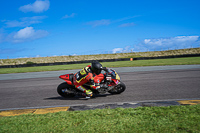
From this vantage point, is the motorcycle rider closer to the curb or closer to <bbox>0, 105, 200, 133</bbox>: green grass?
the curb

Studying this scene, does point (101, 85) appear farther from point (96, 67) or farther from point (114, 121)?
point (114, 121)

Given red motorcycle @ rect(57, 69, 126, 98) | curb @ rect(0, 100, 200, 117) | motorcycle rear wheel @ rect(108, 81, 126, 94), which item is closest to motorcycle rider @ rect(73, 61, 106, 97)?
red motorcycle @ rect(57, 69, 126, 98)

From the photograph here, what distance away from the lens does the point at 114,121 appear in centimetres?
351

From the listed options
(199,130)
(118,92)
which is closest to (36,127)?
(199,130)

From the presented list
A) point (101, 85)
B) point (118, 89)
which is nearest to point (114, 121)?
point (101, 85)

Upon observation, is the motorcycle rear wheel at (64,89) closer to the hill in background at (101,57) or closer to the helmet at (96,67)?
the helmet at (96,67)

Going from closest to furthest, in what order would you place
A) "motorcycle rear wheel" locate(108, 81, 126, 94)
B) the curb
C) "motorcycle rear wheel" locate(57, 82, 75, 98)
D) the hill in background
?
the curb < "motorcycle rear wheel" locate(57, 82, 75, 98) < "motorcycle rear wheel" locate(108, 81, 126, 94) < the hill in background

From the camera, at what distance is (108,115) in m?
3.91

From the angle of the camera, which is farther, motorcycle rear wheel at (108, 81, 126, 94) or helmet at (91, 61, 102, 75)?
motorcycle rear wheel at (108, 81, 126, 94)

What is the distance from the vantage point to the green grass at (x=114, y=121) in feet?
10.3

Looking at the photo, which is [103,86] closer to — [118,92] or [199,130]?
[118,92]

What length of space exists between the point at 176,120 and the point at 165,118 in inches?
8.7

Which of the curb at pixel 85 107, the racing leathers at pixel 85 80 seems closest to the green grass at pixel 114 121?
the curb at pixel 85 107

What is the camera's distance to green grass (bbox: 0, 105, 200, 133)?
314 centimetres
